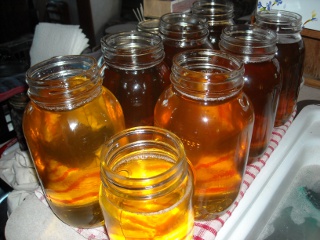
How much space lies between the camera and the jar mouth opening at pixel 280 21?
531mm

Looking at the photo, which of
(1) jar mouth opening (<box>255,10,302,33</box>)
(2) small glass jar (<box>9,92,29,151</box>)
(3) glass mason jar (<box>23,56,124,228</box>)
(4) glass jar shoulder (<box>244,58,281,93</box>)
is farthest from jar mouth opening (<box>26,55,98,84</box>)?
(2) small glass jar (<box>9,92,29,151</box>)

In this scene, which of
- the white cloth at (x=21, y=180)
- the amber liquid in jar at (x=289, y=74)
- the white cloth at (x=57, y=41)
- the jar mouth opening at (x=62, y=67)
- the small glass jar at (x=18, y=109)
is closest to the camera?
the jar mouth opening at (x=62, y=67)

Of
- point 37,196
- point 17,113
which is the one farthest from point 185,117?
point 17,113

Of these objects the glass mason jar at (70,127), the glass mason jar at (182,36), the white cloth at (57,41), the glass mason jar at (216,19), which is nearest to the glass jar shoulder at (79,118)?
the glass mason jar at (70,127)

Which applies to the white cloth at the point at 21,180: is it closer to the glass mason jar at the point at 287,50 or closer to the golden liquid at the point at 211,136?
the golden liquid at the point at 211,136

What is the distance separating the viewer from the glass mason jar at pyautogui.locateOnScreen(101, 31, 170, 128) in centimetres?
41

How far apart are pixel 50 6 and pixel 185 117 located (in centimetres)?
235

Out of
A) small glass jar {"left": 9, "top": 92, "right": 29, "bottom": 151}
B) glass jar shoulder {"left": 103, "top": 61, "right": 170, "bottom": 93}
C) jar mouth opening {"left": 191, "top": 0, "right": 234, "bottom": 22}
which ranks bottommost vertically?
small glass jar {"left": 9, "top": 92, "right": 29, "bottom": 151}

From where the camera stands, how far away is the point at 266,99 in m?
0.45

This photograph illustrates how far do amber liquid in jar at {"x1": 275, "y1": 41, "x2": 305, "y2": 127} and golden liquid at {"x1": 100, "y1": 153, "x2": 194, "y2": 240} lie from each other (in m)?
0.30

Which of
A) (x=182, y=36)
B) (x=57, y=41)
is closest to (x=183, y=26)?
(x=182, y=36)

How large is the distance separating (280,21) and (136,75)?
1.01ft

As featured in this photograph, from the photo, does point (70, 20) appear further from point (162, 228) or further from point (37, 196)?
point (162, 228)

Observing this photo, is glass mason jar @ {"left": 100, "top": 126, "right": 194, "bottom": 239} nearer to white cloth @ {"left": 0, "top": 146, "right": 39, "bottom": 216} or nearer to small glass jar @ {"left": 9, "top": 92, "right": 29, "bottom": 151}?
white cloth @ {"left": 0, "top": 146, "right": 39, "bottom": 216}
